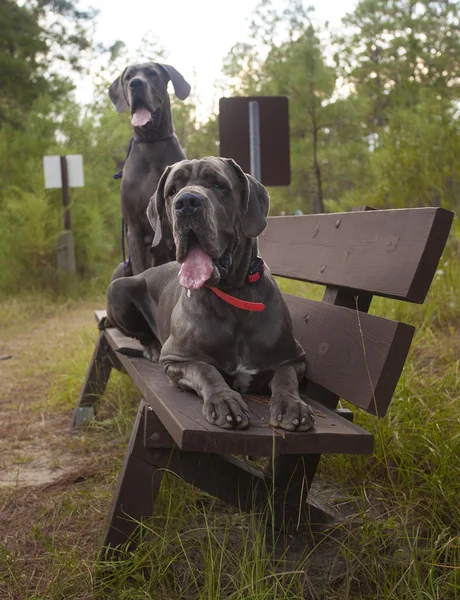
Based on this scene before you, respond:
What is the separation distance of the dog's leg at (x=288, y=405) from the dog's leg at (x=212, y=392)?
0.11 metres

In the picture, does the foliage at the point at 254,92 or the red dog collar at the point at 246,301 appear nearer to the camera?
the red dog collar at the point at 246,301

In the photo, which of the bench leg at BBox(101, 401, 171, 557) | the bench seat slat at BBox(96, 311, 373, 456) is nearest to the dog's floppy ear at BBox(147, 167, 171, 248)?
the bench leg at BBox(101, 401, 171, 557)

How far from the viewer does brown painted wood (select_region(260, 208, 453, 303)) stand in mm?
2365

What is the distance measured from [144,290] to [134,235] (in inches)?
21.8

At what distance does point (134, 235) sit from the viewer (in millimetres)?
4305

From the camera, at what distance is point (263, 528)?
2.57 meters

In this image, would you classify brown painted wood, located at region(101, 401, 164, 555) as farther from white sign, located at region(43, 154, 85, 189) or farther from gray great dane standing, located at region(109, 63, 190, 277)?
white sign, located at region(43, 154, 85, 189)

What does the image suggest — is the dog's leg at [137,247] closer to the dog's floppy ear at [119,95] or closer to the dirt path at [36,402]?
the dog's floppy ear at [119,95]

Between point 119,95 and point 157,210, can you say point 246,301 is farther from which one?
point 119,95

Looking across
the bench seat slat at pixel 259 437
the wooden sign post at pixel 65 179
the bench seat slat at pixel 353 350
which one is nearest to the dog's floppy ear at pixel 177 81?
the bench seat slat at pixel 353 350

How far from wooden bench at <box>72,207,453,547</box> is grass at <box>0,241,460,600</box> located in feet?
0.45

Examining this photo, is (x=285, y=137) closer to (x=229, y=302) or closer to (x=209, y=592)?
(x=229, y=302)

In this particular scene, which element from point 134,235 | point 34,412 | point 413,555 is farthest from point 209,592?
point 34,412

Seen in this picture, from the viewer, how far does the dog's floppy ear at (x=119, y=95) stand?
431 centimetres
